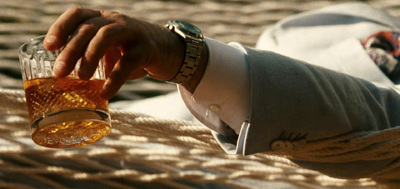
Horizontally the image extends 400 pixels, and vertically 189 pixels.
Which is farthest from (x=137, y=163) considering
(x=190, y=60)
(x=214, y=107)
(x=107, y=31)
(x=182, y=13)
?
(x=182, y=13)

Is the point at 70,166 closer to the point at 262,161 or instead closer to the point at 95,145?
the point at 95,145

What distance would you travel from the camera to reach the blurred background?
1.90 metres

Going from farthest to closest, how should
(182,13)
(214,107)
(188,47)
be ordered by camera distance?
(182,13) → (214,107) → (188,47)

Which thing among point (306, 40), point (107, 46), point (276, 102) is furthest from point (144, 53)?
point (306, 40)

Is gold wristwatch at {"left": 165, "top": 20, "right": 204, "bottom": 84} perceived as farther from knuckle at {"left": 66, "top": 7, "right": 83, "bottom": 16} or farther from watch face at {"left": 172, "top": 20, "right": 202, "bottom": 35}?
knuckle at {"left": 66, "top": 7, "right": 83, "bottom": 16}

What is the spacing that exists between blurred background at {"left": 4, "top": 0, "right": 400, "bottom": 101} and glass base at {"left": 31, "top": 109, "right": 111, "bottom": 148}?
1031 millimetres

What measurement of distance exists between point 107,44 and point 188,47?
14 cm

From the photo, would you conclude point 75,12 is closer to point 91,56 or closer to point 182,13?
point 91,56

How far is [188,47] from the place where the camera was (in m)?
0.85

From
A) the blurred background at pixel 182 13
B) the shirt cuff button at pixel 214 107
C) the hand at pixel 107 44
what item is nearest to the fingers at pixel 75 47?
the hand at pixel 107 44

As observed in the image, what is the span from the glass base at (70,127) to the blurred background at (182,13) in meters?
1.03

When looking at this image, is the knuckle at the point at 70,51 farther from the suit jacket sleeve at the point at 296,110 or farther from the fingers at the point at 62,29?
the suit jacket sleeve at the point at 296,110

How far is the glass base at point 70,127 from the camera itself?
750 millimetres

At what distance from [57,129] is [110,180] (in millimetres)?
392
